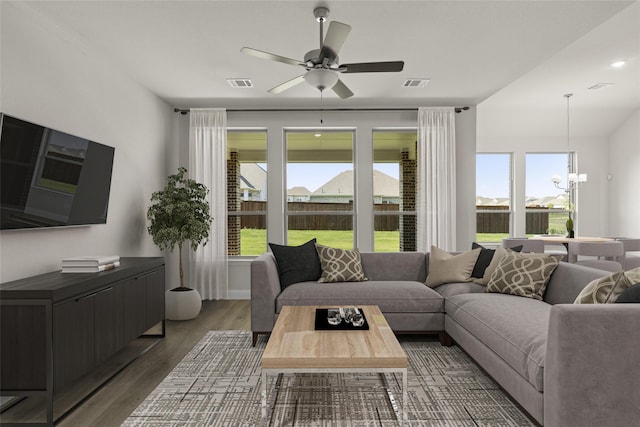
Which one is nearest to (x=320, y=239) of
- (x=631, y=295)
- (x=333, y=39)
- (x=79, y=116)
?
(x=79, y=116)

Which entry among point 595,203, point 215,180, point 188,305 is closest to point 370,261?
point 188,305

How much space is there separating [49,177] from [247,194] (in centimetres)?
321

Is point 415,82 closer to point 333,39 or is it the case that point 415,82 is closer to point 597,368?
point 333,39

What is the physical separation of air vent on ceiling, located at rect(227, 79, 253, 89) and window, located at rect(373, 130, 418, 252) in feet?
6.78

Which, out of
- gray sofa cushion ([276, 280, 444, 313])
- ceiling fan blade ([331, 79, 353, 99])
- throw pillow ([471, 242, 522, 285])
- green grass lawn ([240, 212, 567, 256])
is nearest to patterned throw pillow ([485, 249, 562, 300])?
throw pillow ([471, 242, 522, 285])

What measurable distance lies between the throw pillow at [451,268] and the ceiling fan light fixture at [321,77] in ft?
7.05

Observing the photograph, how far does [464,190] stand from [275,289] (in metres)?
3.31

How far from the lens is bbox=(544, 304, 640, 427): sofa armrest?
1873 millimetres

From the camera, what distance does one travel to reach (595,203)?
7789 mm

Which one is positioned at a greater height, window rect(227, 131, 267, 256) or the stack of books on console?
window rect(227, 131, 267, 256)

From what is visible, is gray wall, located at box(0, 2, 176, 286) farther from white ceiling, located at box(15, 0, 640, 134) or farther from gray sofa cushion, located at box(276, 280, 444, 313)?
gray sofa cushion, located at box(276, 280, 444, 313)

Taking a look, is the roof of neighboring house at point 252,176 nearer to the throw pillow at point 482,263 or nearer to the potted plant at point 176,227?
the potted plant at point 176,227

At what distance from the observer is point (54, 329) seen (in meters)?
2.30

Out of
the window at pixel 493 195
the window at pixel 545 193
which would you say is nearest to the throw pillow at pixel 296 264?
the window at pixel 493 195
